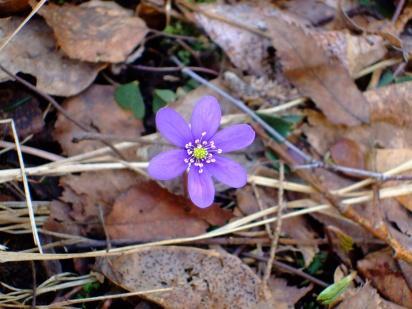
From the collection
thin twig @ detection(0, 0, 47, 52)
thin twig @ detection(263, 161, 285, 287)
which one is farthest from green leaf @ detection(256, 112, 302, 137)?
thin twig @ detection(0, 0, 47, 52)

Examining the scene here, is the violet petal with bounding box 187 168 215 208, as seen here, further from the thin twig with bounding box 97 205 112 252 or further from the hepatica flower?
the thin twig with bounding box 97 205 112 252

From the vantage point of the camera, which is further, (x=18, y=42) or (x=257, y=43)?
(x=257, y=43)

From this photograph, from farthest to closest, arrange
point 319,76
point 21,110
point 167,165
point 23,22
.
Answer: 1. point 319,76
2. point 21,110
3. point 23,22
4. point 167,165

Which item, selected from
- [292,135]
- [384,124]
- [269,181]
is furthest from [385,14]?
[269,181]

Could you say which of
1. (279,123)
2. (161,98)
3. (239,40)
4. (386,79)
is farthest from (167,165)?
(386,79)

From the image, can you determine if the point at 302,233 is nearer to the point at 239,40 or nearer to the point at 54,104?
the point at 239,40

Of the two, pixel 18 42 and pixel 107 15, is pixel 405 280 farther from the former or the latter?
pixel 18 42

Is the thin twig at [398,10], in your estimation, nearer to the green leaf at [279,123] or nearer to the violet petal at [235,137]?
the green leaf at [279,123]
